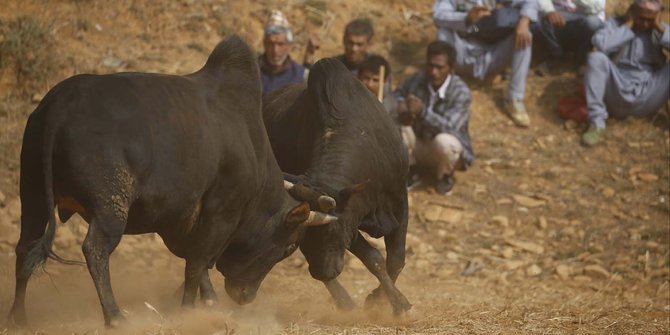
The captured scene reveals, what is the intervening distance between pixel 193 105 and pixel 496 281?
4.13 meters

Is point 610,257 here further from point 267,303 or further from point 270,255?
point 270,255

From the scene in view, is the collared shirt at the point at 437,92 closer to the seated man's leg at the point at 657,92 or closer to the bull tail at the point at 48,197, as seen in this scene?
the seated man's leg at the point at 657,92

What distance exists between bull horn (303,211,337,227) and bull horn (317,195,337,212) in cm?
5

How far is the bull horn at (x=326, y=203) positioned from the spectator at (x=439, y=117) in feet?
12.3

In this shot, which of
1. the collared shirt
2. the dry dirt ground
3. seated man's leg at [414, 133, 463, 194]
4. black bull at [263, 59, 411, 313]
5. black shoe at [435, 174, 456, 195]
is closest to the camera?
black bull at [263, 59, 411, 313]

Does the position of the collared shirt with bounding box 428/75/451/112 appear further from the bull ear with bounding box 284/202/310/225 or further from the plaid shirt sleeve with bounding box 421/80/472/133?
the bull ear with bounding box 284/202/310/225

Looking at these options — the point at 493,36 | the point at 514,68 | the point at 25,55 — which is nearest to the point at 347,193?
the point at 25,55

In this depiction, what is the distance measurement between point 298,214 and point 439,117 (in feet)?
13.8

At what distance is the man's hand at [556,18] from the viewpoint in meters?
11.6

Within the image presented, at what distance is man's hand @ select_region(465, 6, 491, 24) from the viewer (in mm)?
11602

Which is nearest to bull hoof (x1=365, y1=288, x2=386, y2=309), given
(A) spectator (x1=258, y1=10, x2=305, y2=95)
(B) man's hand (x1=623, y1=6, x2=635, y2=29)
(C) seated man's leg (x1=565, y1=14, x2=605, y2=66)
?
(A) spectator (x1=258, y1=10, x2=305, y2=95)

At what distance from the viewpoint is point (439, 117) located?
1035cm

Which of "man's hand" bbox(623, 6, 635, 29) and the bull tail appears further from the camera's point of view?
"man's hand" bbox(623, 6, 635, 29)

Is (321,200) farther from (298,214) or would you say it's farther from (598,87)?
(598,87)
